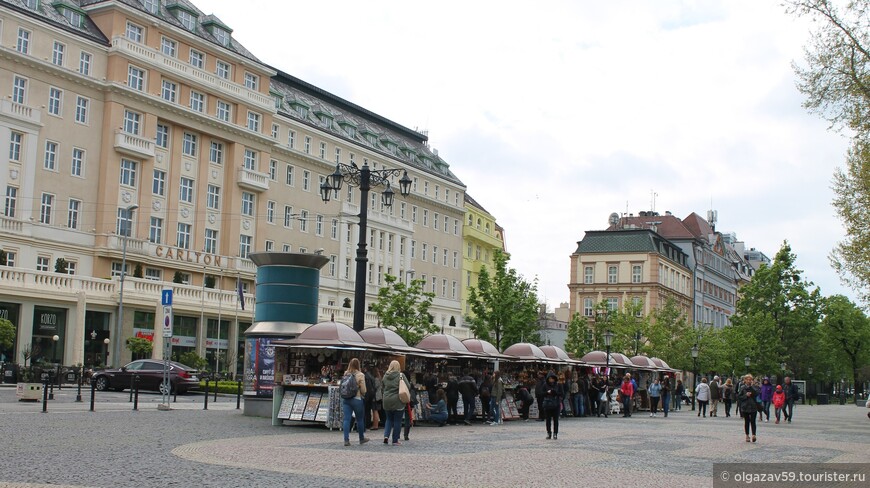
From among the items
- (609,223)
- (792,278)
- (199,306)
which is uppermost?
(609,223)

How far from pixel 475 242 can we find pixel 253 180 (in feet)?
119

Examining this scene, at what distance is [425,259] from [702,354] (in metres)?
27.3

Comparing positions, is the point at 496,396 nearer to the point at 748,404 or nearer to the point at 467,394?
the point at 467,394

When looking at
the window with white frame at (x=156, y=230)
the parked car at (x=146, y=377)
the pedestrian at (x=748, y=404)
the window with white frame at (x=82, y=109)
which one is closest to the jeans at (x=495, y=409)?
the pedestrian at (x=748, y=404)

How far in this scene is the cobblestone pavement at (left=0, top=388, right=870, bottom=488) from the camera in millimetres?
13391

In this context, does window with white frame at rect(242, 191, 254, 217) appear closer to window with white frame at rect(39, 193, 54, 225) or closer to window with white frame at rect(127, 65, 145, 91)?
window with white frame at rect(127, 65, 145, 91)

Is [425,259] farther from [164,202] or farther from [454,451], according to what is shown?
[454,451]

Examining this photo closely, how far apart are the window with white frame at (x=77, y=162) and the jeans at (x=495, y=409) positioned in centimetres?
3632

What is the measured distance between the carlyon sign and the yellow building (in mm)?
35264

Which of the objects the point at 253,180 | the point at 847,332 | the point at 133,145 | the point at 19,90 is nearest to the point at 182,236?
the point at 133,145

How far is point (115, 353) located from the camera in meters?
53.7

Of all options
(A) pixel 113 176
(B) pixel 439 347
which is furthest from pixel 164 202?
(B) pixel 439 347

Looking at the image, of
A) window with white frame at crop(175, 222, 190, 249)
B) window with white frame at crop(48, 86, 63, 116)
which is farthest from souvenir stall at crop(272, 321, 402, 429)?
window with white frame at crop(175, 222, 190, 249)

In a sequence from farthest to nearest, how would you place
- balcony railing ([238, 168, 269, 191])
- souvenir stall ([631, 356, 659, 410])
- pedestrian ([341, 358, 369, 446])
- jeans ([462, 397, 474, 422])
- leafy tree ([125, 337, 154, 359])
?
balcony railing ([238, 168, 269, 191]) < leafy tree ([125, 337, 154, 359]) < souvenir stall ([631, 356, 659, 410]) < jeans ([462, 397, 474, 422]) < pedestrian ([341, 358, 369, 446])
